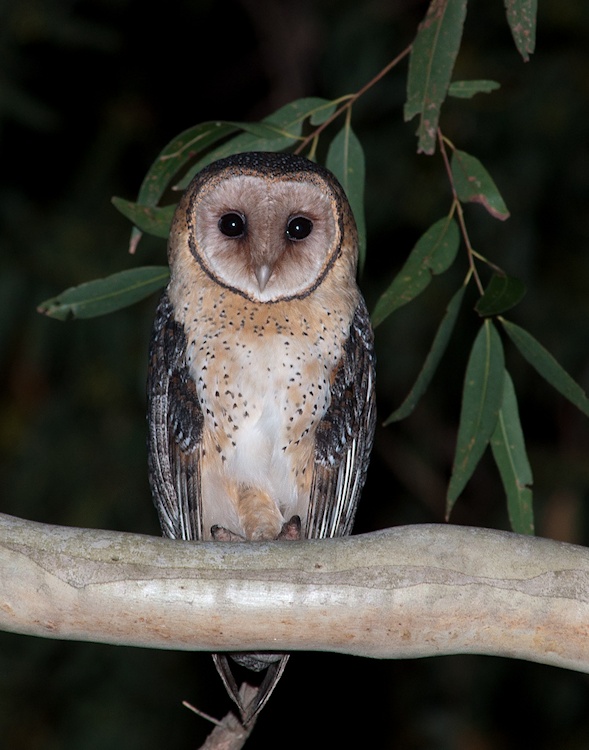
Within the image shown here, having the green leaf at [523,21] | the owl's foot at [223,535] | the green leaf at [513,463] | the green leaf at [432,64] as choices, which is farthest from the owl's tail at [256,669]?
the green leaf at [523,21]

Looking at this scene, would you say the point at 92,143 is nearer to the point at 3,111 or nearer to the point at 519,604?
the point at 3,111

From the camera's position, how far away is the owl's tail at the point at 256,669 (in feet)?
7.66

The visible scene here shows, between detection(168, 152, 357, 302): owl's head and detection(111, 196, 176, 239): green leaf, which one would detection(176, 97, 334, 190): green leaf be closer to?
detection(111, 196, 176, 239): green leaf

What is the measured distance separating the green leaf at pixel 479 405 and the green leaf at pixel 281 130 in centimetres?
72

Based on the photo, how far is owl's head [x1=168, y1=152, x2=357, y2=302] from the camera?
101 inches

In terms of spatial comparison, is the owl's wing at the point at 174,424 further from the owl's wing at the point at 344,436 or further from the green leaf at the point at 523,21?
the green leaf at the point at 523,21

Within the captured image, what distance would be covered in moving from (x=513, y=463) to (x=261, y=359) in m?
0.72

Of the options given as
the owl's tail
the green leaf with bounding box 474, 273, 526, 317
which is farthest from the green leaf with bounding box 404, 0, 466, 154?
the owl's tail

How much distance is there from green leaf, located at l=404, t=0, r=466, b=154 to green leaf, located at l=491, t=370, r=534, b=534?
0.68 m

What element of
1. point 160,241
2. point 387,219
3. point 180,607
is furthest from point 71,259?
point 180,607

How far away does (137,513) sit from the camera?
18.5 feet

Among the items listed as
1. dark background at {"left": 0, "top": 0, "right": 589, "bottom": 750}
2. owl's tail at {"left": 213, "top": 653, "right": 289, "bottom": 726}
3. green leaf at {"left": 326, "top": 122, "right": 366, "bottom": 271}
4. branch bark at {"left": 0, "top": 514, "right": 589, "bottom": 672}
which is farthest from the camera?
dark background at {"left": 0, "top": 0, "right": 589, "bottom": 750}

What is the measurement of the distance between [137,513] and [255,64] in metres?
2.98

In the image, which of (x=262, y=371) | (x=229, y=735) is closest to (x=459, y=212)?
(x=262, y=371)
